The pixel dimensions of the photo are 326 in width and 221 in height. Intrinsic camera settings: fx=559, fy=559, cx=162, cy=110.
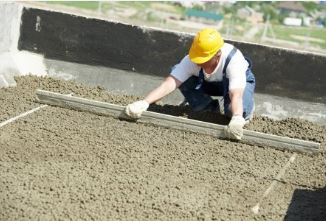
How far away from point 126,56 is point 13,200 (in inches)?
111

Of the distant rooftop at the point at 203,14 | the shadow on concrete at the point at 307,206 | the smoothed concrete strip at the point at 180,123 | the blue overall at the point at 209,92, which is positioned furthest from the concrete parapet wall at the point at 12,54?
the distant rooftop at the point at 203,14

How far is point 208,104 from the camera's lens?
496cm

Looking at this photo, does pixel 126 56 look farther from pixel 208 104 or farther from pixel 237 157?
pixel 237 157

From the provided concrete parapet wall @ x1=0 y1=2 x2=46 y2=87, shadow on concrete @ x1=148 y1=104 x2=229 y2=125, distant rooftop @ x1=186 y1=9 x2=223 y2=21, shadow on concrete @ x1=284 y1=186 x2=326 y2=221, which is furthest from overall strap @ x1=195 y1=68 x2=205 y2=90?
distant rooftop @ x1=186 y1=9 x2=223 y2=21

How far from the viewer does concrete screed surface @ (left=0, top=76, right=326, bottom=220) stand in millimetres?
3051

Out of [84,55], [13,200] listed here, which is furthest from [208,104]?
[13,200]

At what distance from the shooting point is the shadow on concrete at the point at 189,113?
4715 mm

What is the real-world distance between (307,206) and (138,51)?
8.92 feet

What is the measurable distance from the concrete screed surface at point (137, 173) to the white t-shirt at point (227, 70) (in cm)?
49

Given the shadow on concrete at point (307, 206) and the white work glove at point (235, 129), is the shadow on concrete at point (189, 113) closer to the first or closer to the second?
the white work glove at point (235, 129)

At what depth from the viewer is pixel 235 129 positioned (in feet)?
13.3

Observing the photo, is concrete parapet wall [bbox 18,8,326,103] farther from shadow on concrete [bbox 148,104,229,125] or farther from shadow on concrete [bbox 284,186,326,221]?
shadow on concrete [bbox 284,186,326,221]

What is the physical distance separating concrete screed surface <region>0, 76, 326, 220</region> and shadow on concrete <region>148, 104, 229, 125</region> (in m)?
0.28

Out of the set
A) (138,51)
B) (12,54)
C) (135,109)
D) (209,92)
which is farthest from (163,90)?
(12,54)
